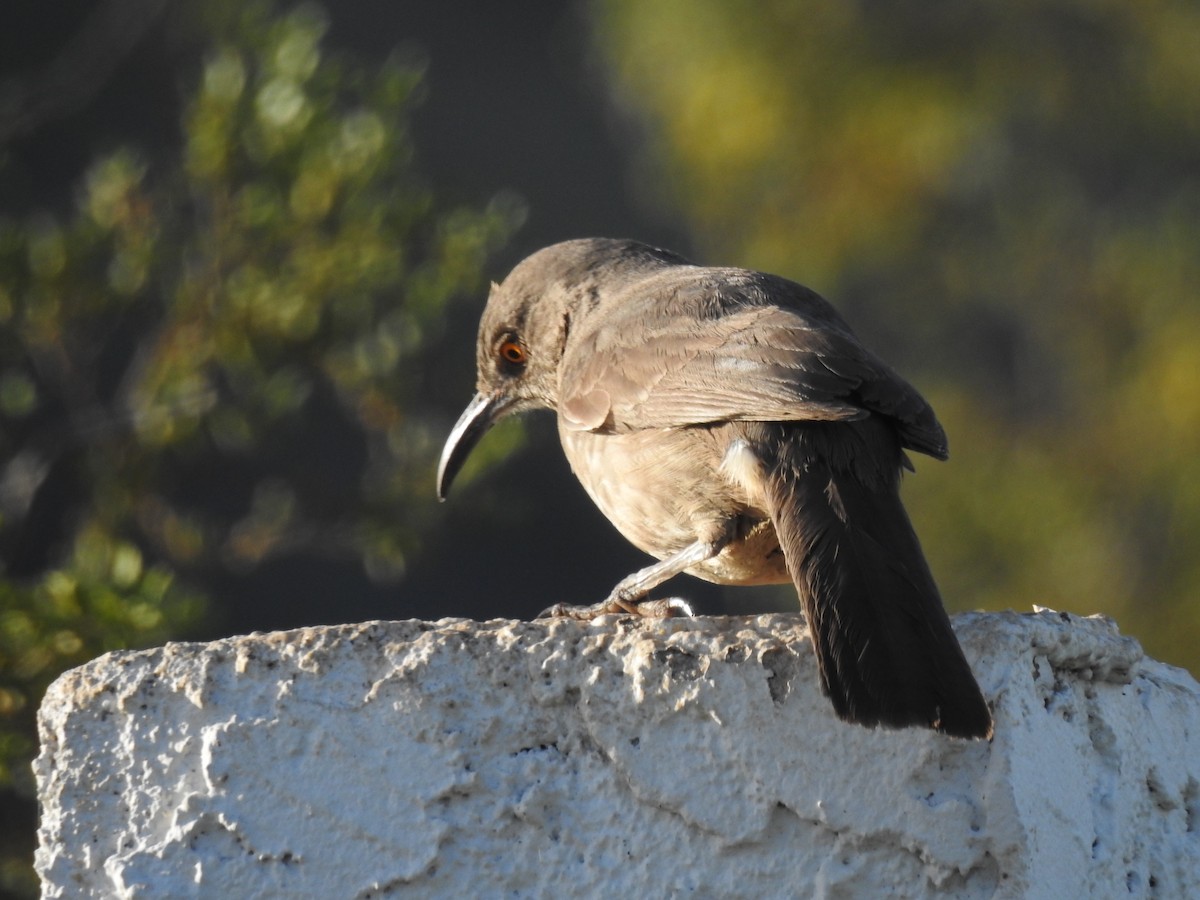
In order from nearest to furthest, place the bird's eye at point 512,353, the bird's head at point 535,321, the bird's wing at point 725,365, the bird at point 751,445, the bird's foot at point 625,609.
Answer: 1. the bird at point 751,445
2. the bird's wing at point 725,365
3. the bird's foot at point 625,609
4. the bird's head at point 535,321
5. the bird's eye at point 512,353

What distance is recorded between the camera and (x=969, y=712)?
7.76ft

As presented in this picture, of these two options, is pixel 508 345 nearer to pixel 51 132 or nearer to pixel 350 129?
pixel 350 129

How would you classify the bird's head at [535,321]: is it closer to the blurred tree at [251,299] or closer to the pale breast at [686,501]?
the blurred tree at [251,299]

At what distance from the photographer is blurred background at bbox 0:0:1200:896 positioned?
16.2 feet

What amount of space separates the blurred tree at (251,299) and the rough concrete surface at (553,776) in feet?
7.12

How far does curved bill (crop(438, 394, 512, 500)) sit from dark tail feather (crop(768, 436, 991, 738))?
5.75 feet

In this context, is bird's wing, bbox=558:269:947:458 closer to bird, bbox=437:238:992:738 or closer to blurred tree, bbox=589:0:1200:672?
bird, bbox=437:238:992:738

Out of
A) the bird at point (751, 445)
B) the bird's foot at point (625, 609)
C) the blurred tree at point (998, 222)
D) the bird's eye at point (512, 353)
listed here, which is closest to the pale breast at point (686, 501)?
the bird at point (751, 445)

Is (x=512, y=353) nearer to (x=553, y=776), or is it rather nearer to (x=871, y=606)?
(x=871, y=606)

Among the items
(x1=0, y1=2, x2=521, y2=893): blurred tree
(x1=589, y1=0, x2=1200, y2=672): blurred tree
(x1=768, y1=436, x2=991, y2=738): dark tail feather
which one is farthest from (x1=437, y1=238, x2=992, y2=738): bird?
(x1=589, y1=0, x2=1200, y2=672): blurred tree

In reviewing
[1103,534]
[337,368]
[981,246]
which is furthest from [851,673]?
[981,246]

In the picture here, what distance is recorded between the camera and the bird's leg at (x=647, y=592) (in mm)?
3311

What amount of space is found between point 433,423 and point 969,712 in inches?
132

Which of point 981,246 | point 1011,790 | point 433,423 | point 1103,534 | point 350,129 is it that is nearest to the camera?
point 1011,790
